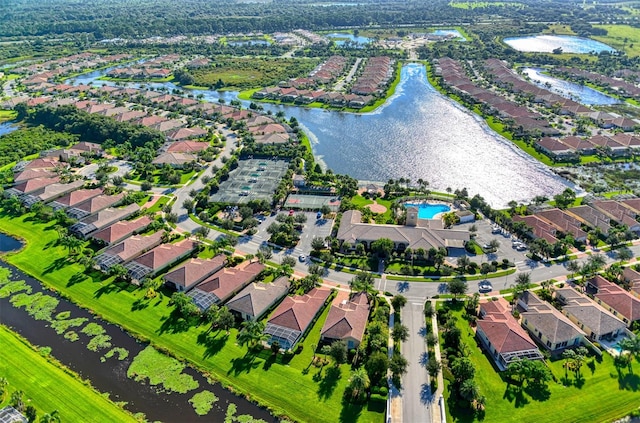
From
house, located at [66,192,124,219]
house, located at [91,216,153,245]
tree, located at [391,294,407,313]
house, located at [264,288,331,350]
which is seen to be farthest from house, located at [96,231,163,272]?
tree, located at [391,294,407,313]

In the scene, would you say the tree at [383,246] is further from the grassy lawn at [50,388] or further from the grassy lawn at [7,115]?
the grassy lawn at [7,115]

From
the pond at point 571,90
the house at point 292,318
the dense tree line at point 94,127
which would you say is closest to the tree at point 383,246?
the house at point 292,318

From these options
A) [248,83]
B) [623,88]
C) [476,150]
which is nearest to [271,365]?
[476,150]

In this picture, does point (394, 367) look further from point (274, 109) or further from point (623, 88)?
point (623, 88)

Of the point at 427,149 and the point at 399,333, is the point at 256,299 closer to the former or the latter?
the point at 399,333

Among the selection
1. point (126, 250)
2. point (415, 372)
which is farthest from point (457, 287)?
point (126, 250)

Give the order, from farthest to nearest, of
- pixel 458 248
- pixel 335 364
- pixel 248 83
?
pixel 248 83, pixel 458 248, pixel 335 364
